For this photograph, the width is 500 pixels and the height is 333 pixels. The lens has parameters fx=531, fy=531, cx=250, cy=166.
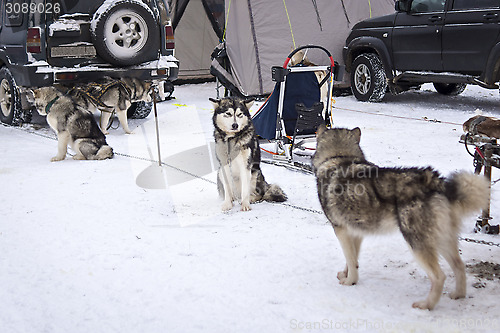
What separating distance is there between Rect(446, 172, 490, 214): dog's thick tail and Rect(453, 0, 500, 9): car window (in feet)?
22.4

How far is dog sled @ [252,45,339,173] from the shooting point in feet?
19.9

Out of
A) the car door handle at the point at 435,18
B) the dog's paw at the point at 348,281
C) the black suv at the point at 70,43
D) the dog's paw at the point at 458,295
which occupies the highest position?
the car door handle at the point at 435,18

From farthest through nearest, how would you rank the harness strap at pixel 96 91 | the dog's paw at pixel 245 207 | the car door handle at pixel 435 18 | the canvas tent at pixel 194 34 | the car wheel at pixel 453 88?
1. the canvas tent at pixel 194 34
2. the car wheel at pixel 453 88
3. the car door handle at pixel 435 18
4. the harness strap at pixel 96 91
5. the dog's paw at pixel 245 207

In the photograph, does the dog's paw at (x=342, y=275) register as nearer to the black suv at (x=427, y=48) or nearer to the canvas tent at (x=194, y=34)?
the black suv at (x=427, y=48)

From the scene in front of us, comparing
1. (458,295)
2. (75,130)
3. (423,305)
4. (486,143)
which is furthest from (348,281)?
(75,130)

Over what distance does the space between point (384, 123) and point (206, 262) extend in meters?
5.43

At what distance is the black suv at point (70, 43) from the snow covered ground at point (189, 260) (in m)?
1.85

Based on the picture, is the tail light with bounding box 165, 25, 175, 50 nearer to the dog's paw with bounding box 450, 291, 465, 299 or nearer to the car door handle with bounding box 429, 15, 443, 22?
the car door handle with bounding box 429, 15, 443, 22

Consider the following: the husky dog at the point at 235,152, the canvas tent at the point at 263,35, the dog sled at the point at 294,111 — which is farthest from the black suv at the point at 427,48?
the husky dog at the point at 235,152

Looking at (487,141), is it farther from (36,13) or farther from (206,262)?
(36,13)

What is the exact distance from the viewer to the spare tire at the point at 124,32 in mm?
7441

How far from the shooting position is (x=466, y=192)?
8.23 feet

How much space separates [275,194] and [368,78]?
6.37 metres

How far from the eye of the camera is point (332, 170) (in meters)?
2.97
